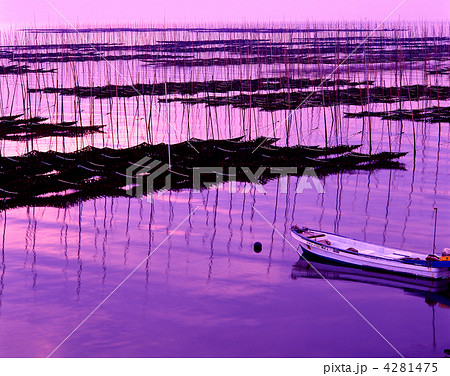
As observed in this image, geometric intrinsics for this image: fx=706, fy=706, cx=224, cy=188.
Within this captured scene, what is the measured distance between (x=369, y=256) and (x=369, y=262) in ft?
0.63

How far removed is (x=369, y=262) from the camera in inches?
818

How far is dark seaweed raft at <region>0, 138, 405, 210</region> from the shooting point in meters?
28.7

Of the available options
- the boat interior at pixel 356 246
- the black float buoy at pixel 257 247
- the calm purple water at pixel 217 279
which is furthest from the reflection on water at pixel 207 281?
the boat interior at pixel 356 246

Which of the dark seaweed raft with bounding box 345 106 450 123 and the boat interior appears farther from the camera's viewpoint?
the dark seaweed raft with bounding box 345 106 450 123

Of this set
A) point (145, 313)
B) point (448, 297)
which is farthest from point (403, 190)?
point (145, 313)

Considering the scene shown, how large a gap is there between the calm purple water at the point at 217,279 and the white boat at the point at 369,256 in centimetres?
57

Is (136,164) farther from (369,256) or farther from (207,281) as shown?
(369,256)

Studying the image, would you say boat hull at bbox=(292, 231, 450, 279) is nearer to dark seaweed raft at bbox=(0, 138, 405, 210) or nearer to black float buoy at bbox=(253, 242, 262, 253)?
black float buoy at bbox=(253, 242, 262, 253)

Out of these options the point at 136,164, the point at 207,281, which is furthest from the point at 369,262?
the point at 136,164

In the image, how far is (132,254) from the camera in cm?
2297

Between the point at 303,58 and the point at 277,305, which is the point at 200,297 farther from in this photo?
the point at 303,58

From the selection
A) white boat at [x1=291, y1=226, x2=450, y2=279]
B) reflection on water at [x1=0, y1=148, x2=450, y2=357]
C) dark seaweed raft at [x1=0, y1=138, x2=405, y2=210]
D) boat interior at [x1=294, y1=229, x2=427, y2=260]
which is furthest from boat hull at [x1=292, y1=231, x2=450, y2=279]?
dark seaweed raft at [x1=0, y1=138, x2=405, y2=210]

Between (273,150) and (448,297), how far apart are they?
16832mm

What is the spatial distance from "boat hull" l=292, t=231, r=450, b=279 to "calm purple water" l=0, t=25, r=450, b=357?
0.53m
